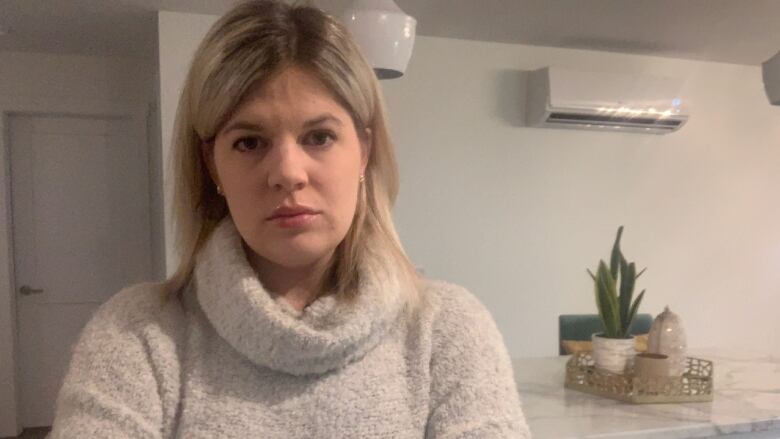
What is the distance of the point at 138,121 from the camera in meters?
3.51

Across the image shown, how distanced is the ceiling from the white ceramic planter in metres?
1.45

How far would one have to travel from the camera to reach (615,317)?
5.29 ft

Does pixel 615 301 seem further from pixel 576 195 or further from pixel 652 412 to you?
pixel 576 195

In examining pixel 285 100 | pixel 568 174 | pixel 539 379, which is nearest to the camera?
pixel 285 100

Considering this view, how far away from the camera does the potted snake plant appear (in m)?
1.58

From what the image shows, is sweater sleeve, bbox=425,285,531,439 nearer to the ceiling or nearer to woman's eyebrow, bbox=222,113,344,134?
woman's eyebrow, bbox=222,113,344,134

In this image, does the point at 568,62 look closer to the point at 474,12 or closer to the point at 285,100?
the point at 474,12

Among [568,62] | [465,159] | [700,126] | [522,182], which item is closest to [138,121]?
[465,159]

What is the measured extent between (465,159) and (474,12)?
730 mm

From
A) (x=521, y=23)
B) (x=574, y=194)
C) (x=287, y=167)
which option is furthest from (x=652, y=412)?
(x=574, y=194)

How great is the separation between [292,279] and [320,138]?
167 millimetres

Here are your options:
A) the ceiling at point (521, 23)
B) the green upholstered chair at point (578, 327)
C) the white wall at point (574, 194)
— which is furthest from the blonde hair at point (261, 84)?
the white wall at point (574, 194)

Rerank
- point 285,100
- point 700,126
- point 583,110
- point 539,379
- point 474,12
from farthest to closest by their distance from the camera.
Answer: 1. point 700,126
2. point 583,110
3. point 474,12
4. point 539,379
5. point 285,100

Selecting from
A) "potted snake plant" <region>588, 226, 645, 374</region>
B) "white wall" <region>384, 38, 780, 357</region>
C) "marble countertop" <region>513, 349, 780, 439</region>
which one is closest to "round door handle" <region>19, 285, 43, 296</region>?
"white wall" <region>384, 38, 780, 357</region>
